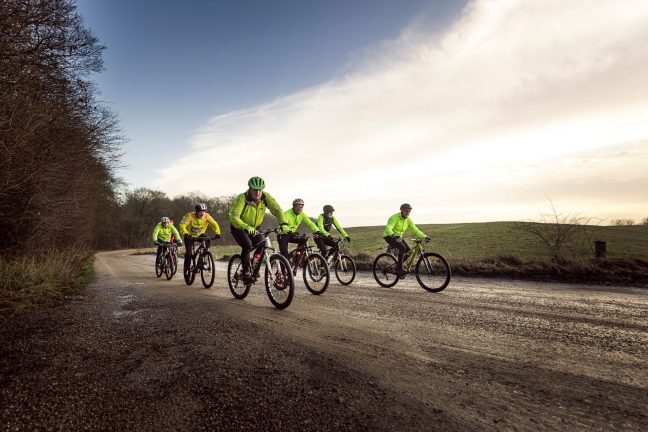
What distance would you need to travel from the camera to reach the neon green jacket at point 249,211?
7.35 meters

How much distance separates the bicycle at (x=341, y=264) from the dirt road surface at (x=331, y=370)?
4460mm

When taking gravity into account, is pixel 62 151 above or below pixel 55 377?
above

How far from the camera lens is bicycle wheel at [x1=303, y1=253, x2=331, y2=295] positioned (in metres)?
8.67

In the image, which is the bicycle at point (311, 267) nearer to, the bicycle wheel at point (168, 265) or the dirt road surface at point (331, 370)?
the dirt road surface at point (331, 370)

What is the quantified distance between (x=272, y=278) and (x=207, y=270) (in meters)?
4.47

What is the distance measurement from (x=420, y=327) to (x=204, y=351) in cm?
290

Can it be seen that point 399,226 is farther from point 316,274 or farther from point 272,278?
point 272,278

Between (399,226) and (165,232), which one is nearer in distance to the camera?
(399,226)

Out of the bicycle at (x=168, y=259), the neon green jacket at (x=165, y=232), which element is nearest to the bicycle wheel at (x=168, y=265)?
the bicycle at (x=168, y=259)

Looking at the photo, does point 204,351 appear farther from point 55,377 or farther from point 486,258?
point 486,258

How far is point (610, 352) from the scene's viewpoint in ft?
12.1

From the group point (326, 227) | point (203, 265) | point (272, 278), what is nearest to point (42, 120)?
point (203, 265)

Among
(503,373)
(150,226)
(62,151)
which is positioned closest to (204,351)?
(503,373)

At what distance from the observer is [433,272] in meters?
9.40
